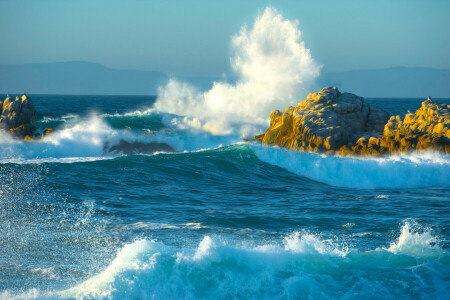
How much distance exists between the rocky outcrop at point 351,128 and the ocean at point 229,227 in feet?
2.40

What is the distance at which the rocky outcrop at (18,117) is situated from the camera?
27.7 m

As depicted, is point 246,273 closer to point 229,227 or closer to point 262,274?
point 262,274

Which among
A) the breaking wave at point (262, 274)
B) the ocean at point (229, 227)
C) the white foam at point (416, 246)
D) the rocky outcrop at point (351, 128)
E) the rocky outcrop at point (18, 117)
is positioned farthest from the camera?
the rocky outcrop at point (18, 117)

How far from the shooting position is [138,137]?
1153 inches

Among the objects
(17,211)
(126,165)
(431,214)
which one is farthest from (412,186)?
(17,211)

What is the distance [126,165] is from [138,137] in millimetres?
10344

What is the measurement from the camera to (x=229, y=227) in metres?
11.3

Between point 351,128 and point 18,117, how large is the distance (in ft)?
60.7

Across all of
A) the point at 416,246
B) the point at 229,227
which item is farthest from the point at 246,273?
the point at 416,246

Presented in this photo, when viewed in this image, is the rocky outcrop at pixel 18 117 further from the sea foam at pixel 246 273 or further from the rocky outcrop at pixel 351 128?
the sea foam at pixel 246 273

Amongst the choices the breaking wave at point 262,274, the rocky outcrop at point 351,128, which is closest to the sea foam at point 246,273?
the breaking wave at point 262,274

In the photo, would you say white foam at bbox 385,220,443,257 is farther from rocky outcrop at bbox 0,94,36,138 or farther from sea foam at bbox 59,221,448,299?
rocky outcrop at bbox 0,94,36,138

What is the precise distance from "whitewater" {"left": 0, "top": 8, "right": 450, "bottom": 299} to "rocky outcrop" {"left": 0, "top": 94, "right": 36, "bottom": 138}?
2.88 metres

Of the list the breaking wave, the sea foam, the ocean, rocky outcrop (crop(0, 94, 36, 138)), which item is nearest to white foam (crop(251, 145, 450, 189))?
the ocean
